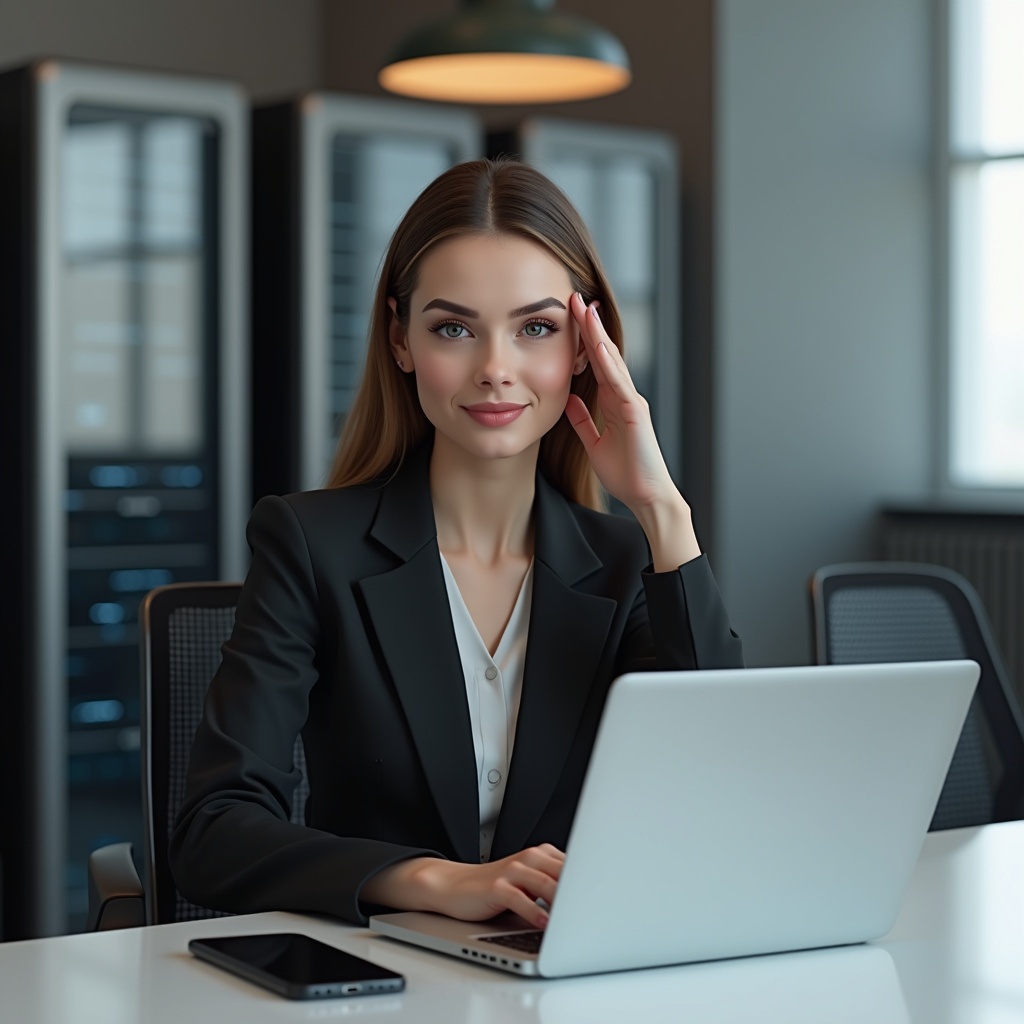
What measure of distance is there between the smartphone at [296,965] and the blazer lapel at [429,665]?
Result: 1.41 ft

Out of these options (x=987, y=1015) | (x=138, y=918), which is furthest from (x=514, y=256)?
(x=987, y=1015)

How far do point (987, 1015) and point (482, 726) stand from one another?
731mm

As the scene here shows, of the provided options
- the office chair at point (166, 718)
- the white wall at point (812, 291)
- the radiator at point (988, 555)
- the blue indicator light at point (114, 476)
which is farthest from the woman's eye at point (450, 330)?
the radiator at point (988, 555)

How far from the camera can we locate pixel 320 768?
1704 millimetres

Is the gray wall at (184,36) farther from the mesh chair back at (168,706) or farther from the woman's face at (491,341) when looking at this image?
the woman's face at (491,341)

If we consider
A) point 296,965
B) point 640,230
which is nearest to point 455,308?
point 296,965

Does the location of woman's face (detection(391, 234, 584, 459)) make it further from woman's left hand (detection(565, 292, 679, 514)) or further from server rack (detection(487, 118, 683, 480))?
server rack (detection(487, 118, 683, 480))

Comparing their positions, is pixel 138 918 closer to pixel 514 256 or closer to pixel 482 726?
pixel 482 726

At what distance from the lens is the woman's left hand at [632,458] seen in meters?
1.69

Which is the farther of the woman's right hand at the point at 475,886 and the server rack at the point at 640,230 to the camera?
the server rack at the point at 640,230

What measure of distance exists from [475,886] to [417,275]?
710mm

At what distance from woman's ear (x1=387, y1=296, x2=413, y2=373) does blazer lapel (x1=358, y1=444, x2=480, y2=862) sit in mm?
176

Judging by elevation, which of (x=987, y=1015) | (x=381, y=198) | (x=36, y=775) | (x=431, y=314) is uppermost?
(x=381, y=198)

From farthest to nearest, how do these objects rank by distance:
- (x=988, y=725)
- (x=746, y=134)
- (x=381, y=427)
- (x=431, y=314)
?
(x=746, y=134), (x=988, y=725), (x=381, y=427), (x=431, y=314)
